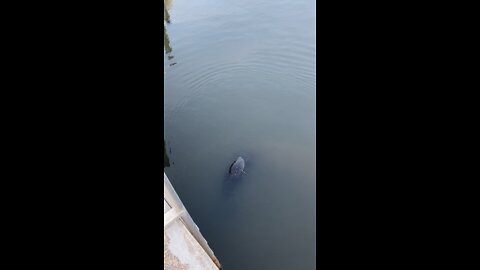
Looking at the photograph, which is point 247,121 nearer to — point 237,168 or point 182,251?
point 237,168

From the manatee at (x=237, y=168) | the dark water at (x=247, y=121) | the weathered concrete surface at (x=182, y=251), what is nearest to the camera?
the weathered concrete surface at (x=182, y=251)

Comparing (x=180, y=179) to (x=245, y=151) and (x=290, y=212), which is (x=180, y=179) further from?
(x=290, y=212)

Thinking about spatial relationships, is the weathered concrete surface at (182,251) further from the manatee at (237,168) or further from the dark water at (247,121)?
the manatee at (237,168)

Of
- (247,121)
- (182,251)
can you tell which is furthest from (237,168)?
(182,251)

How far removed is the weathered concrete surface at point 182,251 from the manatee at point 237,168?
6.86ft

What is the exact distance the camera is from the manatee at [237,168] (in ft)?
17.8

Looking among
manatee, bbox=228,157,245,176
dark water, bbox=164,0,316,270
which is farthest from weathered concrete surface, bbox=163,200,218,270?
manatee, bbox=228,157,245,176

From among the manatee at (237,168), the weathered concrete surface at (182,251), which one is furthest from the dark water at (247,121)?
the weathered concrete surface at (182,251)

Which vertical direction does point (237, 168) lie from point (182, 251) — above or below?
below

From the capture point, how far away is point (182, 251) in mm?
3234

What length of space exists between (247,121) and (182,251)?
12.3 ft

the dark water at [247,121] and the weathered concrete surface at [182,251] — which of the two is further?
the dark water at [247,121]

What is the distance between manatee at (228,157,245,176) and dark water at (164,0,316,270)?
0.11 m
